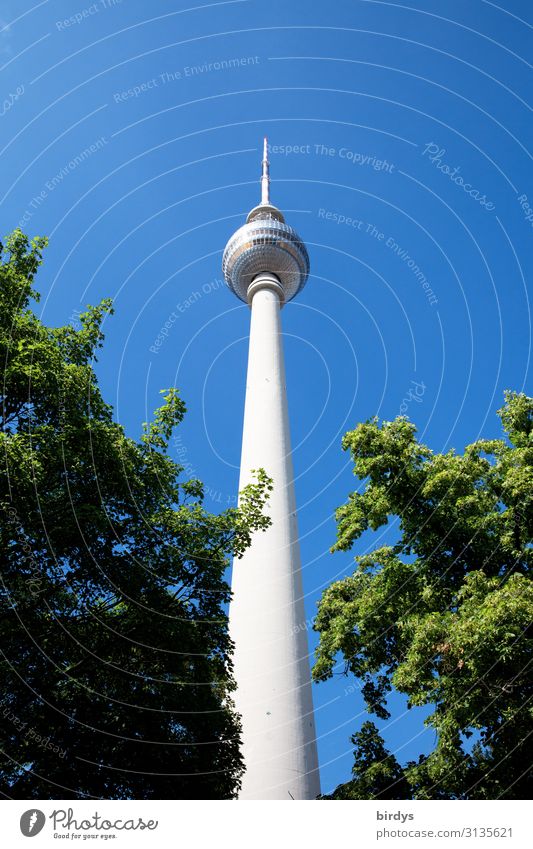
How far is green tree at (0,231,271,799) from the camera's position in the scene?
13531mm

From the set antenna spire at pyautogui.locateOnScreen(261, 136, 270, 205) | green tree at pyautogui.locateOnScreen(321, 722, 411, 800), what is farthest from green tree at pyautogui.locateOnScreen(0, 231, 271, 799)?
antenna spire at pyautogui.locateOnScreen(261, 136, 270, 205)

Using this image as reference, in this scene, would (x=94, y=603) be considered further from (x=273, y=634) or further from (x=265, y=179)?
(x=265, y=179)

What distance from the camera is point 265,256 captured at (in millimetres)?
55688

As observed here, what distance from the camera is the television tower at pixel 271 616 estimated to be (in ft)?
89.1

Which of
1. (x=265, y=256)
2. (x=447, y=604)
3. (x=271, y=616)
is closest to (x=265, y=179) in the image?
(x=265, y=256)

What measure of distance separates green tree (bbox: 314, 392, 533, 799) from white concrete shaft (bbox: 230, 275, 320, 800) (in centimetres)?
700

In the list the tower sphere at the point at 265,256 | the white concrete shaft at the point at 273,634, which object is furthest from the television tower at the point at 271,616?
the tower sphere at the point at 265,256

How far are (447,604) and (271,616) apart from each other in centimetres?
1519

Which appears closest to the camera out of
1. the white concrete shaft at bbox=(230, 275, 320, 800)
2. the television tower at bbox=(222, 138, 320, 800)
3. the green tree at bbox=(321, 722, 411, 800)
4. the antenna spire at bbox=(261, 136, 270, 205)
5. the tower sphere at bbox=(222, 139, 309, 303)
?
the green tree at bbox=(321, 722, 411, 800)

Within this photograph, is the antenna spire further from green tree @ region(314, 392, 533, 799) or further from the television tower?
green tree @ region(314, 392, 533, 799)

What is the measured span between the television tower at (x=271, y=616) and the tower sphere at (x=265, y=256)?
4705mm

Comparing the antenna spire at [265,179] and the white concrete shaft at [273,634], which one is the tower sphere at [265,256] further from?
the white concrete shaft at [273,634]

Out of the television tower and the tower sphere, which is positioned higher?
the tower sphere

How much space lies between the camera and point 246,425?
4206cm
